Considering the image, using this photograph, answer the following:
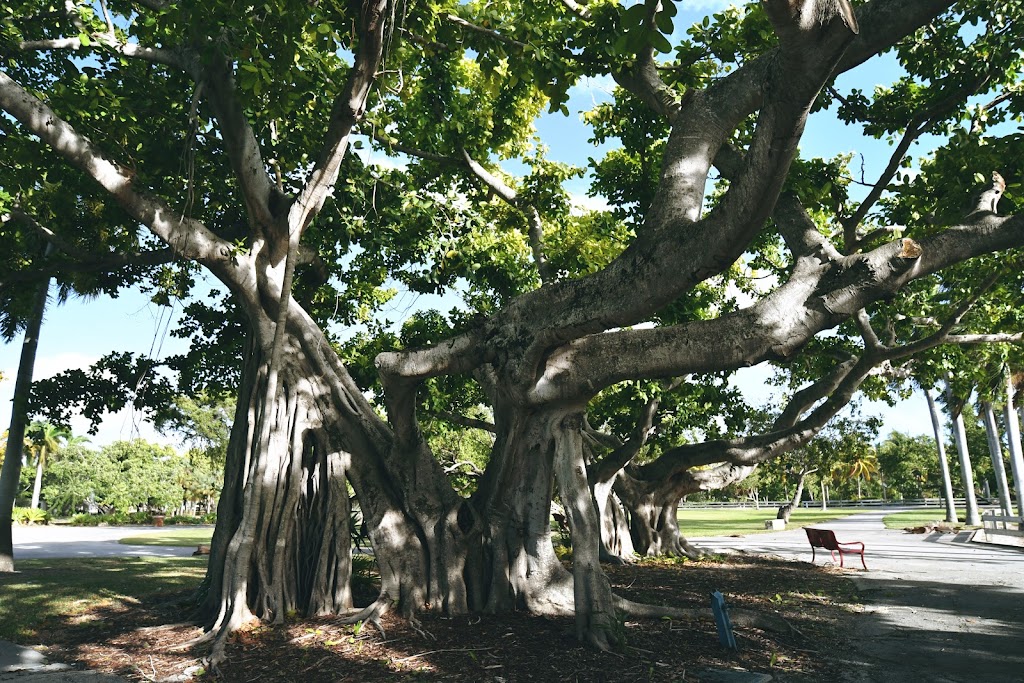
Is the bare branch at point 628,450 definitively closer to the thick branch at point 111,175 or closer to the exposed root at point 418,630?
the exposed root at point 418,630

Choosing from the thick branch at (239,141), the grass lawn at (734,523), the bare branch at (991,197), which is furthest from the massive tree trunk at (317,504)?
the grass lawn at (734,523)

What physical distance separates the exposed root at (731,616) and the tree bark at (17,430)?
10955 millimetres

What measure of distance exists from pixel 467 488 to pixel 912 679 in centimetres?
1265

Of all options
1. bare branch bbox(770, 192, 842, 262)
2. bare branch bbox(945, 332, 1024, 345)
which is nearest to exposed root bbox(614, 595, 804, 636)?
bare branch bbox(770, 192, 842, 262)

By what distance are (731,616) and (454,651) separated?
2641 millimetres

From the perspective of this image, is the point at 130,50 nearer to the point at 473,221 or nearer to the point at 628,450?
the point at 473,221

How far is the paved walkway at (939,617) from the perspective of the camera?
5.26 m

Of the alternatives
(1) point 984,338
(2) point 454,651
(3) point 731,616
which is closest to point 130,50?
(2) point 454,651

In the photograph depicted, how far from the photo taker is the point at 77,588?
404 inches

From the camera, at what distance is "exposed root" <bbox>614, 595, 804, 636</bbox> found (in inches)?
248

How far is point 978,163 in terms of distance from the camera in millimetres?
6914

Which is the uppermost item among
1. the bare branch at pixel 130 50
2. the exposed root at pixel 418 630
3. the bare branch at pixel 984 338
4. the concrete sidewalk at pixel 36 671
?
the bare branch at pixel 130 50

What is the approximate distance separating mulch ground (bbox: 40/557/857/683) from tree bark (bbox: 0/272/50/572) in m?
6.57

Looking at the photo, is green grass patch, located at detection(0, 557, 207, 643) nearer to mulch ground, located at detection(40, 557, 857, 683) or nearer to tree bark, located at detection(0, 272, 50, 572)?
mulch ground, located at detection(40, 557, 857, 683)
